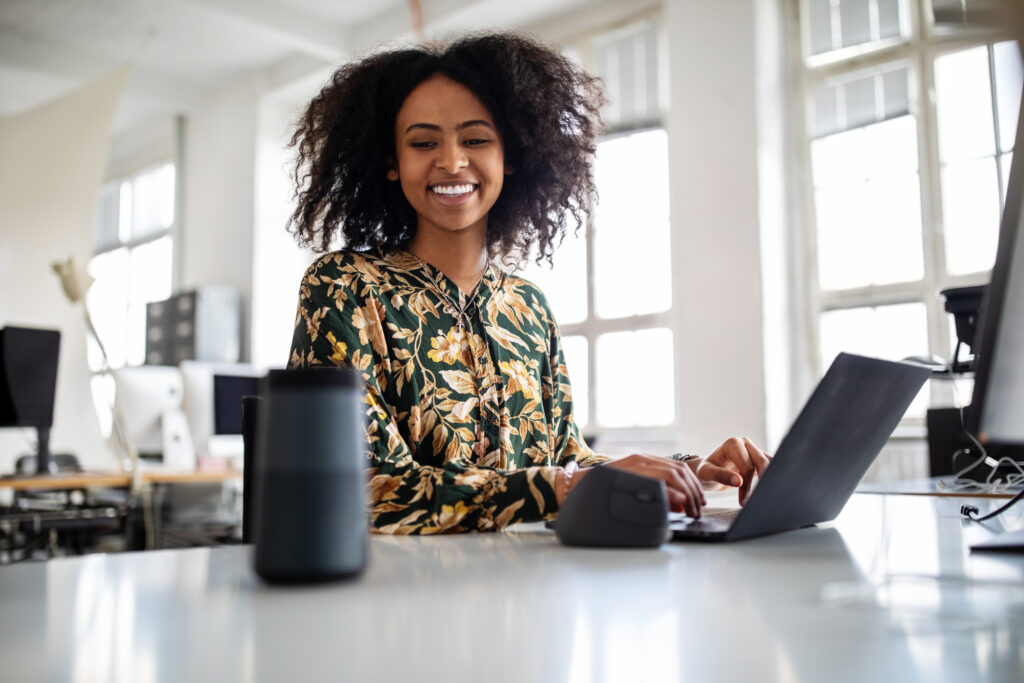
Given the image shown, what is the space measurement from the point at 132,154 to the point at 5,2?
2723mm

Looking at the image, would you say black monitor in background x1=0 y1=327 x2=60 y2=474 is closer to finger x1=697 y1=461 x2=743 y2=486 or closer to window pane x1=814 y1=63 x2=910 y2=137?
finger x1=697 y1=461 x2=743 y2=486

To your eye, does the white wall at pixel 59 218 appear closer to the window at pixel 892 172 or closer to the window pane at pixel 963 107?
the window at pixel 892 172

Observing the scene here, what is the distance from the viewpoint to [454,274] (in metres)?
1.33

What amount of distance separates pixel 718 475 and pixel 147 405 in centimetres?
391

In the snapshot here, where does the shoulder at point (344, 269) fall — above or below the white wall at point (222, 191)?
below

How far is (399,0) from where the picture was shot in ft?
21.2

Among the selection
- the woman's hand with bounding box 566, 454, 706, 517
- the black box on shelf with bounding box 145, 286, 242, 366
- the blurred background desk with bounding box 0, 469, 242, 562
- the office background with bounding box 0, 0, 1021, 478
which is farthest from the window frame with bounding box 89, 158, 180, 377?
the woman's hand with bounding box 566, 454, 706, 517

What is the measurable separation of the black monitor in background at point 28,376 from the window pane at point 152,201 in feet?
17.3

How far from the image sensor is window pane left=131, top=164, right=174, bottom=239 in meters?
8.55

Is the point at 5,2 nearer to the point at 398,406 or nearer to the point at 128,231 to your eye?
the point at 128,231

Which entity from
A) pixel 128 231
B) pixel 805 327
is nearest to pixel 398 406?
pixel 805 327

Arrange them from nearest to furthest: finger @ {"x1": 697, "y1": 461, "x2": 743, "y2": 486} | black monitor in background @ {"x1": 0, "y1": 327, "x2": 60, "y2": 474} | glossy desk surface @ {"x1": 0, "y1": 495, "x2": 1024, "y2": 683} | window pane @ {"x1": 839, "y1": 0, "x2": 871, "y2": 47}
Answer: glossy desk surface @ {"x1": 0, "y1": 495, "x2": 1024, "y2": 683} < finger @ {"x1": 697, "y1": 461, "x2": 743, "y2": 486} < black monitor in background @ {"x1": 0, "y1": 327, "x2": 60, "y2": 474} < window pane @ {"x1": 839, "y1": 0, "x2": 871, "y2": 47}

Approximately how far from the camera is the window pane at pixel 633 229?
556 cm

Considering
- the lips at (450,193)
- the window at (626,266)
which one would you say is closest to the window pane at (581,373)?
the window at (626,266)
